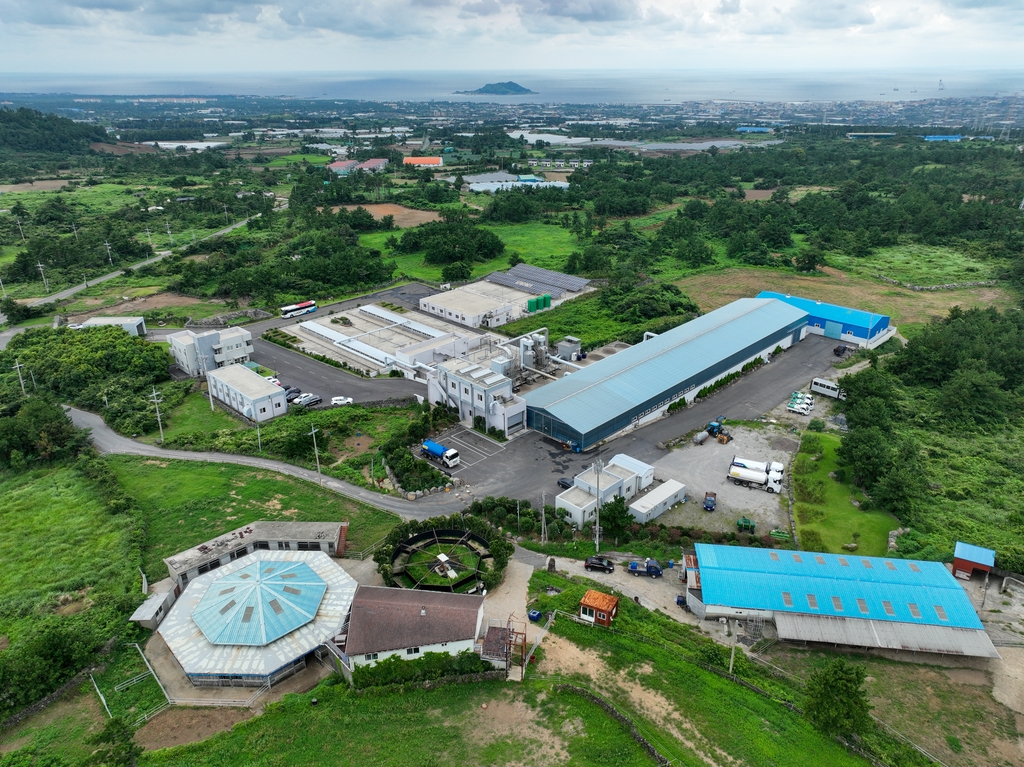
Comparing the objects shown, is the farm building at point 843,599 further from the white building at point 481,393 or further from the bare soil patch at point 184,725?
the bare soil patch at point 184,725

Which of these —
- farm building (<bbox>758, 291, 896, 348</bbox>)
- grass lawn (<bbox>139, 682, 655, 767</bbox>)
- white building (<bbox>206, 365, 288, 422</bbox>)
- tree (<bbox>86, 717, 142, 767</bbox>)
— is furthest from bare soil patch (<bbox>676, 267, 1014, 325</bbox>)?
tree (<bbox>86, 717, 142, 767</bbox>)

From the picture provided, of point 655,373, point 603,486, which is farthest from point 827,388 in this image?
point 603,486

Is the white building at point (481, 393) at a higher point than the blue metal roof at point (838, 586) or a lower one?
higher

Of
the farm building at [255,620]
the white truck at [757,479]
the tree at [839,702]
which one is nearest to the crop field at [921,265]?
the white truck at [757,479]

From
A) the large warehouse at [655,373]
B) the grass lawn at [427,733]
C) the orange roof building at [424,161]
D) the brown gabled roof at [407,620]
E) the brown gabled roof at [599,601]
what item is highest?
the orange roof building at [424,161]

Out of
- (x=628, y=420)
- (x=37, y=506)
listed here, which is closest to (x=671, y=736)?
(x=628, y=420)

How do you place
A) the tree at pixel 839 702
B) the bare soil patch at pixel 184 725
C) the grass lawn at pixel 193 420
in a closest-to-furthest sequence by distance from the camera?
the tree at pixel 839 702
the bare soil patch at pixel 184 725
the grass lawn at pixel 193 420

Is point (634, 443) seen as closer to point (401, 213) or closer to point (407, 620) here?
point (407, 620)
